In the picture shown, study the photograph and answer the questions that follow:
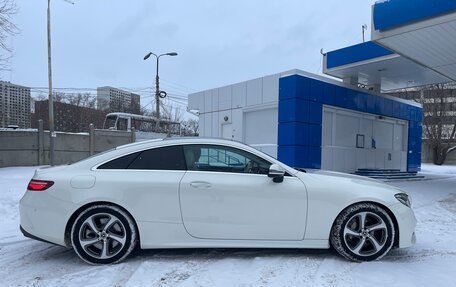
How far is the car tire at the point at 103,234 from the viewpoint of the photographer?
14.0ft

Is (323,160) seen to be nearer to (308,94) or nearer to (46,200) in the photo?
(308,94)

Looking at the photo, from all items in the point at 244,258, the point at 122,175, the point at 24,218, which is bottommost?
the point at 244,258

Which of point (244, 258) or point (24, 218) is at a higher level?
point (24, 218)

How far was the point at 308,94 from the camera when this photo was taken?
13289 millimetres

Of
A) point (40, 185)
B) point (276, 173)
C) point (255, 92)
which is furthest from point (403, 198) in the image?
point (255, 92)

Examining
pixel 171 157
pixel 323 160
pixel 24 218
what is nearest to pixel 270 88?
pixel 323 160

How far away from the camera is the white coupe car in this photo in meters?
4.27

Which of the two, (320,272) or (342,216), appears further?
(342,216)

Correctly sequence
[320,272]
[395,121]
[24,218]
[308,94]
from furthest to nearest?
1. [395,121]
2. [308,94]
3. [24,218]
4. [320,272]

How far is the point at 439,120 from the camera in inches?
1516

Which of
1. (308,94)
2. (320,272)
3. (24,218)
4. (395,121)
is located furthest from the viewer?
(395,121)

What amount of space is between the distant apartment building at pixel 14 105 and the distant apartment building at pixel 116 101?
1426cm

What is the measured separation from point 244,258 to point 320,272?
92 cm

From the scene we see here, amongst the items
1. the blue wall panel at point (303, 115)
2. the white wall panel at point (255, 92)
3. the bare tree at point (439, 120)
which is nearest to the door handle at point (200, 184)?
the blue wall panel at point (303, 115)
